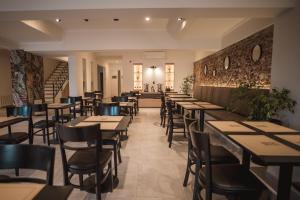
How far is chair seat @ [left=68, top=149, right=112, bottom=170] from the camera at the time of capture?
6.60 ft

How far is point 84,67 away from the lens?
9.93m

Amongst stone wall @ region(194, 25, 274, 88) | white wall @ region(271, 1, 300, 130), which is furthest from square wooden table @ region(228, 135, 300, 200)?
stone wall @ region(194, 25, 274, 88)

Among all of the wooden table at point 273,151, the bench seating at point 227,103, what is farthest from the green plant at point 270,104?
the wooden table at point 273,151

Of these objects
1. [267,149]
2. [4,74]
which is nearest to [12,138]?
[267,149]

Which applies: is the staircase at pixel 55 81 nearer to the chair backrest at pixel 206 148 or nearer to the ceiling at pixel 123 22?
the ceiling at pixel 123 22

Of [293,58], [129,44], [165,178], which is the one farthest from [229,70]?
[165,178]

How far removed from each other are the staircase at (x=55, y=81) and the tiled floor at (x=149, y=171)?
22.3ft

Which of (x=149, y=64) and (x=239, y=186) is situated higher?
(x=149, y=64)

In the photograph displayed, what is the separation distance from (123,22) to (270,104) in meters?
5.01

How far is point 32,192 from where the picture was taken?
100 centimetres

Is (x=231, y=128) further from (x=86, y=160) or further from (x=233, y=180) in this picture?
(x=86, y=160)

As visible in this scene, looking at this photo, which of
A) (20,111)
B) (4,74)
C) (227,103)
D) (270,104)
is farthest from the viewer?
(4,74)

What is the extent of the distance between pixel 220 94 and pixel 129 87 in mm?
5971

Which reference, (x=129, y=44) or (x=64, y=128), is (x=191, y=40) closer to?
(x=129, y=44)
